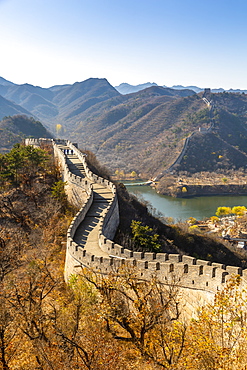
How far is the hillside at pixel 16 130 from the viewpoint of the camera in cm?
8381

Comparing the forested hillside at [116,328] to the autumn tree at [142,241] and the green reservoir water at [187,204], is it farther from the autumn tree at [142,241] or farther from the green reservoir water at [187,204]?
the green reservoir water at [187,204]

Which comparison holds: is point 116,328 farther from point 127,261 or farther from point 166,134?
point 166,134

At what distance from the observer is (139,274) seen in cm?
1260

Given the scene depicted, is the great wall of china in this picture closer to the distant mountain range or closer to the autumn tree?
the autumn tree

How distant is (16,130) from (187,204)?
2027 inches

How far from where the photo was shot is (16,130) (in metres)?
93.9

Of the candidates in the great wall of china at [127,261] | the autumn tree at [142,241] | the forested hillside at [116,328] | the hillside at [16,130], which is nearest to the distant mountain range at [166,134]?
the hillside at [16,130]

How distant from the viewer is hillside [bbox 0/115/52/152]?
83.8 metres

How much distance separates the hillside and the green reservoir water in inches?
1252

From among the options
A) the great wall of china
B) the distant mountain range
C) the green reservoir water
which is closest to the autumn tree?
the great wall of china

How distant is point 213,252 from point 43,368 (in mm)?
26107

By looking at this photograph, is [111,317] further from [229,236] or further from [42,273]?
[229,236]

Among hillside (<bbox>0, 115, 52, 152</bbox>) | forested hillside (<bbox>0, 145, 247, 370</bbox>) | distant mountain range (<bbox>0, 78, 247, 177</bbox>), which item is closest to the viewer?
forested hillside (<bbox>0, 145, 247, 370</bbox>)

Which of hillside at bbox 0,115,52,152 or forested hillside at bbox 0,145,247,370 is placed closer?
forested hillside at bbox 0,145,247,370
